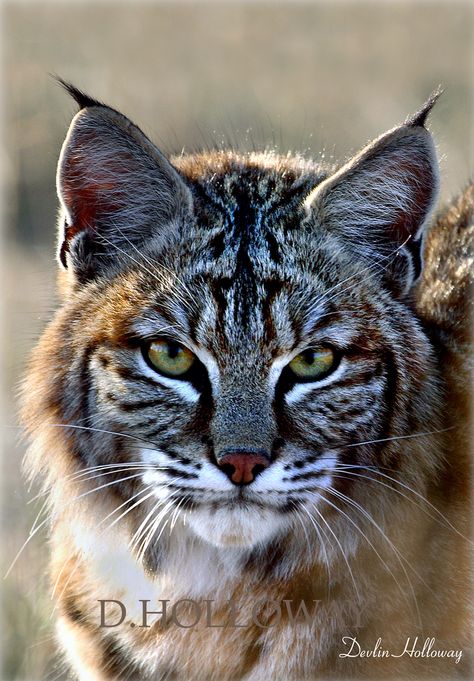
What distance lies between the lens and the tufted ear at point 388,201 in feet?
15.2

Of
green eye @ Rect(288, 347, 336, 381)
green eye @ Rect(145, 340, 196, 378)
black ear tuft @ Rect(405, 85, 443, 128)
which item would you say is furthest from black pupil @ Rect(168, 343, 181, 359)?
black ear tuft @ Rect(405, 85, 443, 128)

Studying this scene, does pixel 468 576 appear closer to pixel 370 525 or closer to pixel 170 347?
pixel 370 525

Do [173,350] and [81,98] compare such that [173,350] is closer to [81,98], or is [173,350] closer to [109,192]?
[109,192]

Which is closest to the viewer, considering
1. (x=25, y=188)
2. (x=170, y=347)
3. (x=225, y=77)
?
(x=170, y=347)

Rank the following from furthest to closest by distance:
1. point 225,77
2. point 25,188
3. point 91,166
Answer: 1. point 225,77
2. point 25,188
3. point 91,166

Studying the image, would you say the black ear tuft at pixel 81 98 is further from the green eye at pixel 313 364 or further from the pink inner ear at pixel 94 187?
the green eye at pixel 313 364

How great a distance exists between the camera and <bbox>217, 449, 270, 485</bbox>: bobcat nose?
13.3 ft

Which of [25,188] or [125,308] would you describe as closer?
[125,308]

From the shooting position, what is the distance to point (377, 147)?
181 inches

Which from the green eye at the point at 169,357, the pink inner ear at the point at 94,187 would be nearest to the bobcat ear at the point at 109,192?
the pink inner ear at the point at 94,187

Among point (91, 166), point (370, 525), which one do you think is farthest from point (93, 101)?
point (370, 525)

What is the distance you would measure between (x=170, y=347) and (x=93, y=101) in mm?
1102
